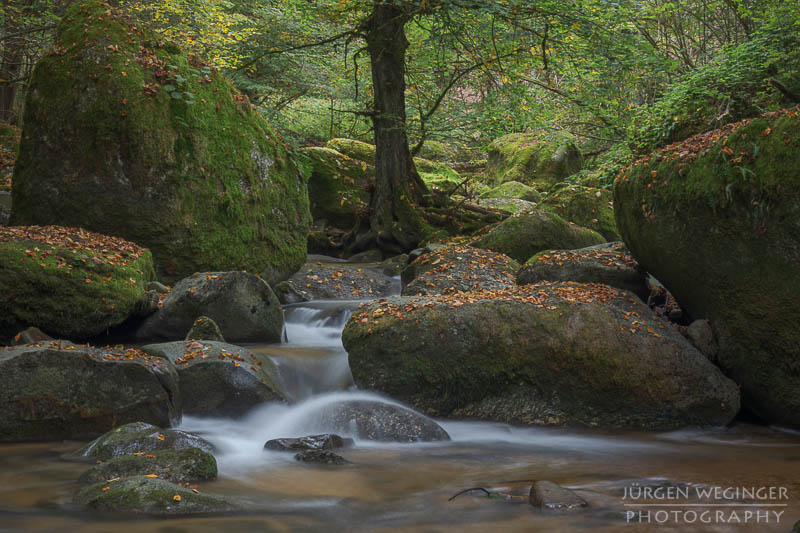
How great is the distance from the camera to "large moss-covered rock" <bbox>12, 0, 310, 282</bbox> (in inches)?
323

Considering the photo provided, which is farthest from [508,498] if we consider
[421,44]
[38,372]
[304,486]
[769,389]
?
[421,44]

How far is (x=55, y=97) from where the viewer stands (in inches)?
329

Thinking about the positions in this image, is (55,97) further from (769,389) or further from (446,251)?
(769,389)

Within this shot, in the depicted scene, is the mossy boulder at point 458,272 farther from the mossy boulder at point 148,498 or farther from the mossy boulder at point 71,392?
the mossy boulder at point 148,498

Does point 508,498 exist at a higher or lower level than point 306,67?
lower

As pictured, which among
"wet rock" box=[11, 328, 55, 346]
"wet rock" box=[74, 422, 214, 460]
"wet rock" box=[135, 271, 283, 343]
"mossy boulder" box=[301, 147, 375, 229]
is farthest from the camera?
"mossy boulder" box=[301, 147, 375, 229]

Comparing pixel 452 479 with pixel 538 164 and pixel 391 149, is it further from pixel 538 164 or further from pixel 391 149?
pixel 538 164

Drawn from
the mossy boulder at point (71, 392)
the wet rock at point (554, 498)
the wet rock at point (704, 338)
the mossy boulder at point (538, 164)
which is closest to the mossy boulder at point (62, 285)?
the mossy boulder at point (71, 392)

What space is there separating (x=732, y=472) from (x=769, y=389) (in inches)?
64.3

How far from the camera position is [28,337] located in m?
5.96

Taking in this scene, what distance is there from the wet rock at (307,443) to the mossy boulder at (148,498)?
51.0 inches

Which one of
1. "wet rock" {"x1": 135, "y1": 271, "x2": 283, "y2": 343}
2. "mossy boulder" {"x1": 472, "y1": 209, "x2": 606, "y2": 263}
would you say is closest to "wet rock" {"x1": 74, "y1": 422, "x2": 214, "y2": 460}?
"wet rock" {"x1": 135, "y1": 271, "x2": 283, "y2": 343}

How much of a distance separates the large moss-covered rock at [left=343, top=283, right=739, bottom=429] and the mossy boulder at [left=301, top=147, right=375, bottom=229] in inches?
334

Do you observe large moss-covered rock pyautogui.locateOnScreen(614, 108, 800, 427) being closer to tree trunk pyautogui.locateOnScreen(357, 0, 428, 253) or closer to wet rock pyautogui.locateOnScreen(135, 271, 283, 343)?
wet rock pyautogui.locateOnScreen(135, 271, 283, 343)
